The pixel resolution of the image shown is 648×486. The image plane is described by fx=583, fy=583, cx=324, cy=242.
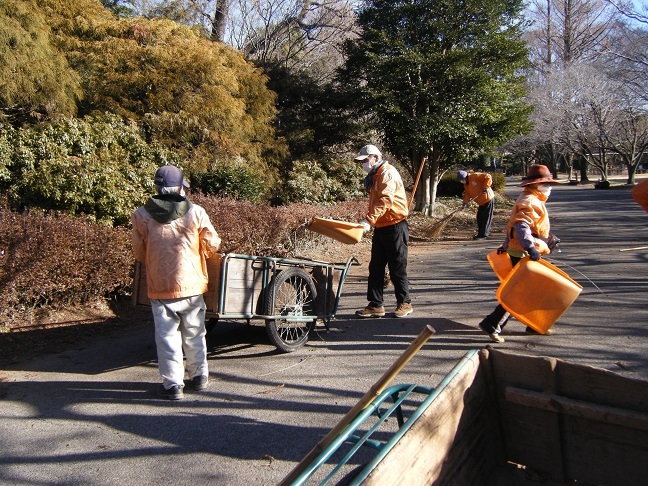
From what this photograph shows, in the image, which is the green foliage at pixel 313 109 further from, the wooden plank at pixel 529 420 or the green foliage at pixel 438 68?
the wooden plank at pixel 529 420

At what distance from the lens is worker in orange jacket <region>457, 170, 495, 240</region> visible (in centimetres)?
1348

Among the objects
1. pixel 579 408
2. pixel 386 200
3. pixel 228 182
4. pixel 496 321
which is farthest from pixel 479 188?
pixel 579 408

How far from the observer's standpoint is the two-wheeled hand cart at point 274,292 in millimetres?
4957

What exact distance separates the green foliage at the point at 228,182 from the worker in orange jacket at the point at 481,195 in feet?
16.3

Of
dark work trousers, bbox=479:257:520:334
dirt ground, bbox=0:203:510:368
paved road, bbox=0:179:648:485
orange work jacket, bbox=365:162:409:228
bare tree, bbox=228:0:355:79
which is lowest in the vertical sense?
paved road, bbox=0:179:648:485

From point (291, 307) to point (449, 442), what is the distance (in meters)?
2.95

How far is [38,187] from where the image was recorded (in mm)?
8117

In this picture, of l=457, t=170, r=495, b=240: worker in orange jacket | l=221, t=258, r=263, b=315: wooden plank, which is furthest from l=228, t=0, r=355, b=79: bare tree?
l=221, t=258, r=263, b=315: wooden plank

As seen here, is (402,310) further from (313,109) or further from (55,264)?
(313,109)

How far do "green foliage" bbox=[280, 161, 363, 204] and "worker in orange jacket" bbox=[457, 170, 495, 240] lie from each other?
3.58m

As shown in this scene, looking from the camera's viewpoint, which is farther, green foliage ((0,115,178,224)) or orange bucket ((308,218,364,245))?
green foliage ((0,115,178,224))

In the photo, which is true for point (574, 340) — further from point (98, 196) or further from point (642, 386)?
point (98, 196)

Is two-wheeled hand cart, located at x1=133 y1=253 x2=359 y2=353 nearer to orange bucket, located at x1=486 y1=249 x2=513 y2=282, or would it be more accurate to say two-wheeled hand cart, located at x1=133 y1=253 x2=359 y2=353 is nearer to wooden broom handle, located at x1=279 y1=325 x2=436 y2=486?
orange bucket, located at x1=486 y1=249 x2=513 y2=282

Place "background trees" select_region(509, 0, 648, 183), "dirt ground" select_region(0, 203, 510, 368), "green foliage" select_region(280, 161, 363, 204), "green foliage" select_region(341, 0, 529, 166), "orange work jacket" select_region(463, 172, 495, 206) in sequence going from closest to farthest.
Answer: "dirt ground" select_region(0, 203, 510, 368) → "orange work jacket" select_region(463, 172, 495, 206) → "green foliage" select_region(280, 161, 363, 204) → "green foliage" select_region(341, 0, 529, 166) → "background trees" select_region(509, 0, 648, 183)
